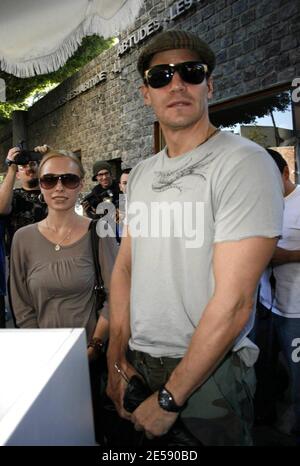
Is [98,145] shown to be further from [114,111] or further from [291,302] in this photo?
[291,302]

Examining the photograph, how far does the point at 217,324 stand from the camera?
99 cm

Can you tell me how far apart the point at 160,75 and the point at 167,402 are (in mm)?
1078

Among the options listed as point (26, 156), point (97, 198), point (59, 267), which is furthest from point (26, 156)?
point (97, 198)

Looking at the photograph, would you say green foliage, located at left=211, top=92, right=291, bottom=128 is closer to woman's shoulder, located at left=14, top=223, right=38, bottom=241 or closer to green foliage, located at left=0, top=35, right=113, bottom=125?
woman's shoulder, located at left=14, top=223, right=38, bottom=241

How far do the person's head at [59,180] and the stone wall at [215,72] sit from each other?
82.1 inches

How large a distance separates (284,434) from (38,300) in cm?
177

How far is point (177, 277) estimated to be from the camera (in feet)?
3.67

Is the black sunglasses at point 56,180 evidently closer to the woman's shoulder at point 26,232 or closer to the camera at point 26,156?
the woman's shoulder at point 26,232

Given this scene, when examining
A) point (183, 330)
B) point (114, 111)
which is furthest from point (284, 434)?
point (114, 111)

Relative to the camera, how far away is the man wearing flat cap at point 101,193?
14.5 feet

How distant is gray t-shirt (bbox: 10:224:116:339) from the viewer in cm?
164

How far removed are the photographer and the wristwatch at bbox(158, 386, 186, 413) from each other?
2.04 metres

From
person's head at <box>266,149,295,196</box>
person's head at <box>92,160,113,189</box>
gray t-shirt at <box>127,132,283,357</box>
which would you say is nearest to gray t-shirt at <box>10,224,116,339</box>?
gray t-shirt at <box>127,132,283,357</box>

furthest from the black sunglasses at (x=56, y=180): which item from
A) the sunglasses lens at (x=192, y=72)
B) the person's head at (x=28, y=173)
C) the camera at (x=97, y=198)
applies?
the camera at (x=97, y=198)
